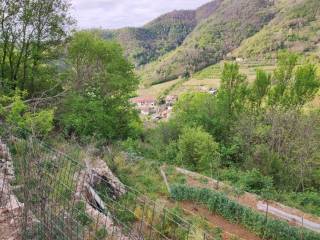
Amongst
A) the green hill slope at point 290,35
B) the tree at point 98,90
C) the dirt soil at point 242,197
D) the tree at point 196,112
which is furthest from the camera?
the green hill slope at point 290,35

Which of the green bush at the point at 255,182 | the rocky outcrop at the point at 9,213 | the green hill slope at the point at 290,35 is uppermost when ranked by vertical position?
the green hill slope at the point at 290,35

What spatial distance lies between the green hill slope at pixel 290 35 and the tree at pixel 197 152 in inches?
2576

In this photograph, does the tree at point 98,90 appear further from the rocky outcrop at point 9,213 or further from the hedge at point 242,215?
the rocky outcrop at point 9,213

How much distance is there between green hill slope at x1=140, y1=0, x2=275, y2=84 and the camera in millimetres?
94000

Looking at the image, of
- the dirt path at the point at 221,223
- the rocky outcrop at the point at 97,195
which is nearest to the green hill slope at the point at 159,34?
the dirt path at the point at 221,223

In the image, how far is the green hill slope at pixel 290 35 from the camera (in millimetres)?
81750

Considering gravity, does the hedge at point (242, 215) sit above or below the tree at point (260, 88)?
below

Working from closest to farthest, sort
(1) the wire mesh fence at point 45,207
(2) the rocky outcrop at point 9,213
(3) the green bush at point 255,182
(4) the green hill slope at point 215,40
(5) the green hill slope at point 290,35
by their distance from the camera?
1. (1) the wire mesh fence at point 45,207
2. (2) the rocky outcrop at point 9,213
3. (3) the green bush at point 255,182
4. (5) the green hill slope at point 290,35
5. (4) the green hill slope at point 215,40

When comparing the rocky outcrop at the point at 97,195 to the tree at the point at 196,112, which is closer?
the rocky outcrop at the point at 97,195

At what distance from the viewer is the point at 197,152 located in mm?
17812

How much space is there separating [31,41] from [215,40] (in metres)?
93.2

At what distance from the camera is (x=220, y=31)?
108 m

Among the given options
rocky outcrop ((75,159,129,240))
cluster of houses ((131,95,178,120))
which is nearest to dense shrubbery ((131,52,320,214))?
rocky outcrop ((75,159,129,240))

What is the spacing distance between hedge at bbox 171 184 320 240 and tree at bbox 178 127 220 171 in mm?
5047
